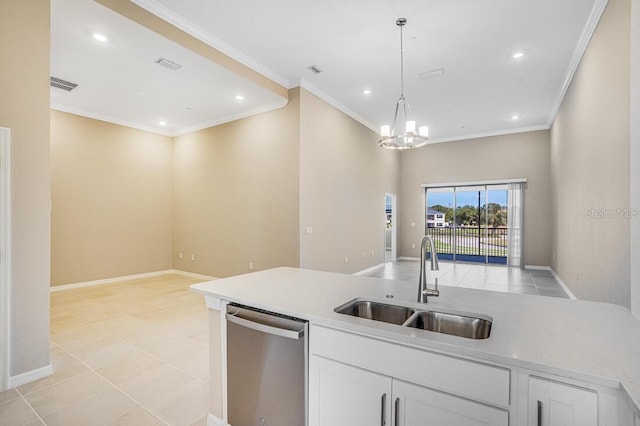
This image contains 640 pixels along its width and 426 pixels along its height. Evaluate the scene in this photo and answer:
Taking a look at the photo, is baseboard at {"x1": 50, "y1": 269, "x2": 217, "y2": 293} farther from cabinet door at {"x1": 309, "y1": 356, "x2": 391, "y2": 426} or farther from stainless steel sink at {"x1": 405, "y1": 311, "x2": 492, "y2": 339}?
stainless steel sink at {"x1": 405, "y1": 311, "x2": 492, "y2": 339}

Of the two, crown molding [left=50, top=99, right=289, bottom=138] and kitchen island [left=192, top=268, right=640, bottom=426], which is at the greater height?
crown molding [left=50, top=99, right=289, bottom=138]

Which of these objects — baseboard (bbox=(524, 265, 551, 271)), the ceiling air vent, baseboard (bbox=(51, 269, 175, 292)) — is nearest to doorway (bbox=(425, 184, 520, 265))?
baseboard (bbox=(524, 265, 551, 271))

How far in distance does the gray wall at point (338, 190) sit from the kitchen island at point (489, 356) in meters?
3.61

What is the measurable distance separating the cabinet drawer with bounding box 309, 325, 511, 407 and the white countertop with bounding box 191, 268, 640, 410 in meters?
0.04

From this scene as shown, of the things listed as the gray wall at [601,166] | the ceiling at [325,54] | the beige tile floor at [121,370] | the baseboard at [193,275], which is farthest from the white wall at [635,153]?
the baseboard at [193,275]

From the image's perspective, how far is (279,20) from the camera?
3518 millimetres

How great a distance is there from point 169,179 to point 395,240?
6493 mm

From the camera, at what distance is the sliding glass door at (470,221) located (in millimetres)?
8609

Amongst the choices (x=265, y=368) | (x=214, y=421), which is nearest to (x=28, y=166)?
(x=214, y=421)

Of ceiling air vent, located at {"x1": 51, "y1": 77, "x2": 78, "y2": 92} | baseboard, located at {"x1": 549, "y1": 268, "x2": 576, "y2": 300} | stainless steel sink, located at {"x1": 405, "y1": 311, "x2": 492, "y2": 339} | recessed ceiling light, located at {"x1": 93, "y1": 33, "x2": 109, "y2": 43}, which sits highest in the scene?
ceiling air vent, located at {"x1": 51, "y1": 77, "x2": 78, "y2": 92}

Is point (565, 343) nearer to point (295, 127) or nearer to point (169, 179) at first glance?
point (295, 127)

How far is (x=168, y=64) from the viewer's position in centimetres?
398

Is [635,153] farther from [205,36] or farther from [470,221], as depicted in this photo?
[470,221]

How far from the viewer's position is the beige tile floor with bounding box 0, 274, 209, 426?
2164 millimetres
